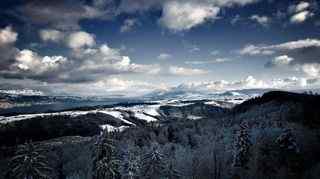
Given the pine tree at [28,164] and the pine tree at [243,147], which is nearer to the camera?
the pine tree at [28,164]

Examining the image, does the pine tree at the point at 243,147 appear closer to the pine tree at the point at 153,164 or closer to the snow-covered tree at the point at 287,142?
the snow-covered tree at the point at 287,142

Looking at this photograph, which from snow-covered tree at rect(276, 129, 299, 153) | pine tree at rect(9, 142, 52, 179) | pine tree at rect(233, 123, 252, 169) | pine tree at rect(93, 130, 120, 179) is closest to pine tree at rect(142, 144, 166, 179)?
pine tree at rect(93, 130, 120, 179)

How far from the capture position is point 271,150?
7688 cm

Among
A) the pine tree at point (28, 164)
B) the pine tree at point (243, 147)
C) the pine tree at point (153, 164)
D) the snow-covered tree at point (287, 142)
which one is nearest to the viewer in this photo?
the pine tree at point (28, 164)

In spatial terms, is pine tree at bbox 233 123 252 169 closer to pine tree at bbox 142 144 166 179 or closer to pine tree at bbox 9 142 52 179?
pine tree at bbox 142 144 166 179

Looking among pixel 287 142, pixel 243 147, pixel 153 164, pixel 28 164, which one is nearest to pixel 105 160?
pixel 28 164

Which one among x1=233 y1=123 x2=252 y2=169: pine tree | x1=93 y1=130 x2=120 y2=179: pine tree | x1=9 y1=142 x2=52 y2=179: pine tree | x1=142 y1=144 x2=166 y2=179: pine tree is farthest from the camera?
x1=142 y1=144 x2=166 y2=179: pine tree

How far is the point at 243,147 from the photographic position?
75.6 metres

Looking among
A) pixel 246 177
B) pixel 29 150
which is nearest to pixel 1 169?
pixel 29 150

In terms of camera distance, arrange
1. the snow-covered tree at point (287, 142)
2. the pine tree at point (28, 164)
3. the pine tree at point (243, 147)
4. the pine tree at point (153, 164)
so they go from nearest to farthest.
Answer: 1. the pine tree at point (28, 164)
2. the snow-covered tree at point (287, 142)
3. the pine tree at point (243, 147)
4. the pine tree at point (153, 164)

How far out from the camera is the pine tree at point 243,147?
74.6m

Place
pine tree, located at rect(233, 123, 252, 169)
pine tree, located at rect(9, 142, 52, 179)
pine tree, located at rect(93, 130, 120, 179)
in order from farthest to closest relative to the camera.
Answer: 1. pine tree, located at rect(233, 123, 252, 169)
2. pine tree, located at rect(93, 130, 120, 179)
3. pine tree, located at rect(9, 142, 52, 179)

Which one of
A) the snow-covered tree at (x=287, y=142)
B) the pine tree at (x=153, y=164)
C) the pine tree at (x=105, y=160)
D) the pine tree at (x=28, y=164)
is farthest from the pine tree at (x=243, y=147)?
the pine tree at (x=28, y=164)

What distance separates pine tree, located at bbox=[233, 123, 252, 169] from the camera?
2937 inches
